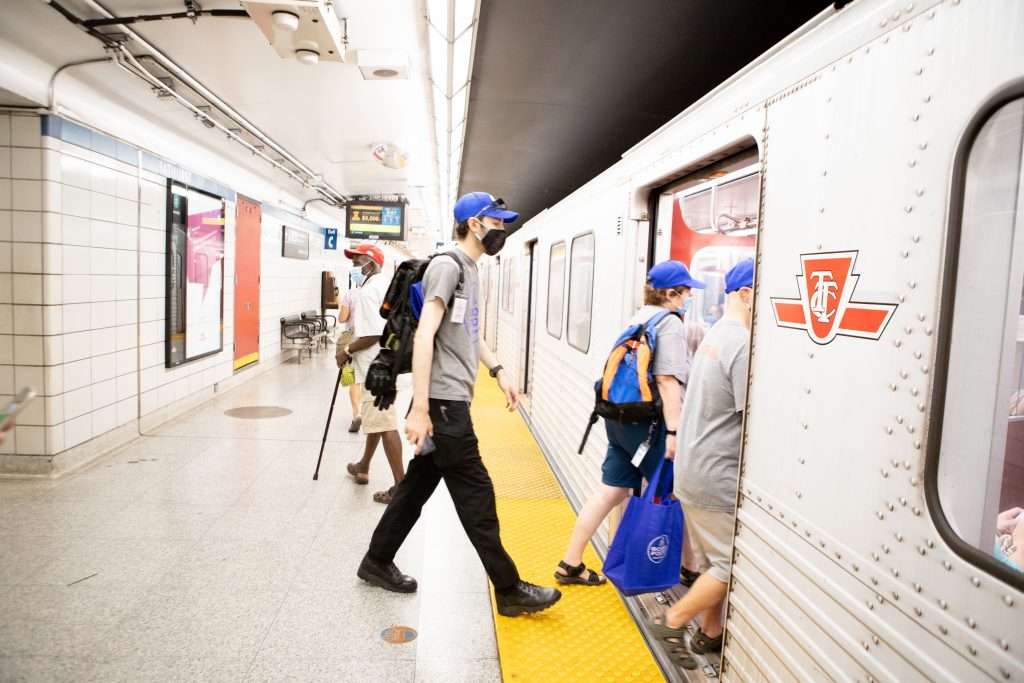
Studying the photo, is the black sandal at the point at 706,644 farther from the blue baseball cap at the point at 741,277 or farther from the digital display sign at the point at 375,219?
the digital display sign at the point at 375,219

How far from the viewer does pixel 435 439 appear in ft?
8.96

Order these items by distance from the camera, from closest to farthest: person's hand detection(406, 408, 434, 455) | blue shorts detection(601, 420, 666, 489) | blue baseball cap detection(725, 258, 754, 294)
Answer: blue baseball cap detection(725, 258, 754, 294)
person's hand detection(406, 408, 434, 455)
blue shorts detection(601, 420, 666, 489)

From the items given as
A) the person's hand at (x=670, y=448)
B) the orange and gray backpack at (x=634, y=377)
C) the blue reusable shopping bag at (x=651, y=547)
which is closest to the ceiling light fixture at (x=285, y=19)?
the orange and gray backpack at (x=634, y=377)

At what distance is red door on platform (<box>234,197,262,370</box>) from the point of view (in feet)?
28.1

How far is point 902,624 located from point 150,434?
6529 mm

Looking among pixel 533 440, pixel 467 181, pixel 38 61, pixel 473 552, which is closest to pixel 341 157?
pixel 467 181

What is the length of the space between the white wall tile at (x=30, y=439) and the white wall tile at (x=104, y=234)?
61.5 inches

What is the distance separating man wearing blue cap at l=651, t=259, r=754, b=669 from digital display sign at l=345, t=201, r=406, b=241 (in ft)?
31.9

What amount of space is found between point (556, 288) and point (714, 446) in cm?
328

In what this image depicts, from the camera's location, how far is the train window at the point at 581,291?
163 inches

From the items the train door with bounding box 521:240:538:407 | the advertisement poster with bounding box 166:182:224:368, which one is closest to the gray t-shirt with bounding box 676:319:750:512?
the train door with bounding box 521:240:538:407

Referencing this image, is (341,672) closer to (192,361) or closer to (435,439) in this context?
(435,439)

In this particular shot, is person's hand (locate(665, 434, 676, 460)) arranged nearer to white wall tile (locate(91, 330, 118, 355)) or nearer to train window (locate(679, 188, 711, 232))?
train window (locate(679, 188, 711, 232))

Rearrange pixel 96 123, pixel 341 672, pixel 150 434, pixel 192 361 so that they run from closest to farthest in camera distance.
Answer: pixel 341 672
pixel 96 123
pixel 150 434
pixel 192 361
